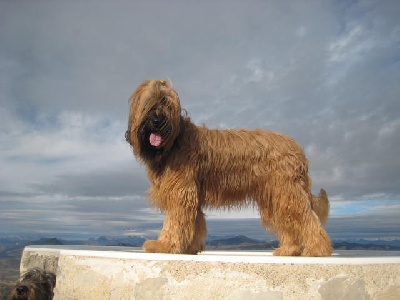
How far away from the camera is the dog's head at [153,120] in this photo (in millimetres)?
5156

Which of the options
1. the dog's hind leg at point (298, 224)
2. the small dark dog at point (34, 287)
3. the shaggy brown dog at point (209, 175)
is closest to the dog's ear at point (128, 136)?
the shaggy brown dog at point (209, 175)

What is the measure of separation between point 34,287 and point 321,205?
4301mm

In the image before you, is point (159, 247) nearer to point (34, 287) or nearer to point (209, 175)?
point (209, 175)

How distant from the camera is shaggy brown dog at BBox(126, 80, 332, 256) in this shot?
5.24 metres

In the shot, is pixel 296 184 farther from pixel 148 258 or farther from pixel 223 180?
pixel 148 258

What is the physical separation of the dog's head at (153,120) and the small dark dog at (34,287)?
284 cm

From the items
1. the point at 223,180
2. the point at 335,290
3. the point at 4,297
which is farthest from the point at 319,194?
the point at 4,297

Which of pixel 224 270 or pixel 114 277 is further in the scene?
pixel 114 277

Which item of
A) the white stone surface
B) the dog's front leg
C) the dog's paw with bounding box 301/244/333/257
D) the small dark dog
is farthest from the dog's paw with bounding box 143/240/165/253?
the small dark dog

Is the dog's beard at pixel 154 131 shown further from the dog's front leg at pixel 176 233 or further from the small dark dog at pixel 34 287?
the small dark dog at pixel 34 287

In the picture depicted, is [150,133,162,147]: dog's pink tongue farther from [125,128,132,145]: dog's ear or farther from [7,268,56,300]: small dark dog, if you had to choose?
[7,268,56,300]: small dark dog

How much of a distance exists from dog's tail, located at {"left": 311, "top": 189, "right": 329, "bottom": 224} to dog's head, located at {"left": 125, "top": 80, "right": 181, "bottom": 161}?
83.2 inches

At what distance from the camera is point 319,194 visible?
6125mm

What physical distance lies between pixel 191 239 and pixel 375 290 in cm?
206
